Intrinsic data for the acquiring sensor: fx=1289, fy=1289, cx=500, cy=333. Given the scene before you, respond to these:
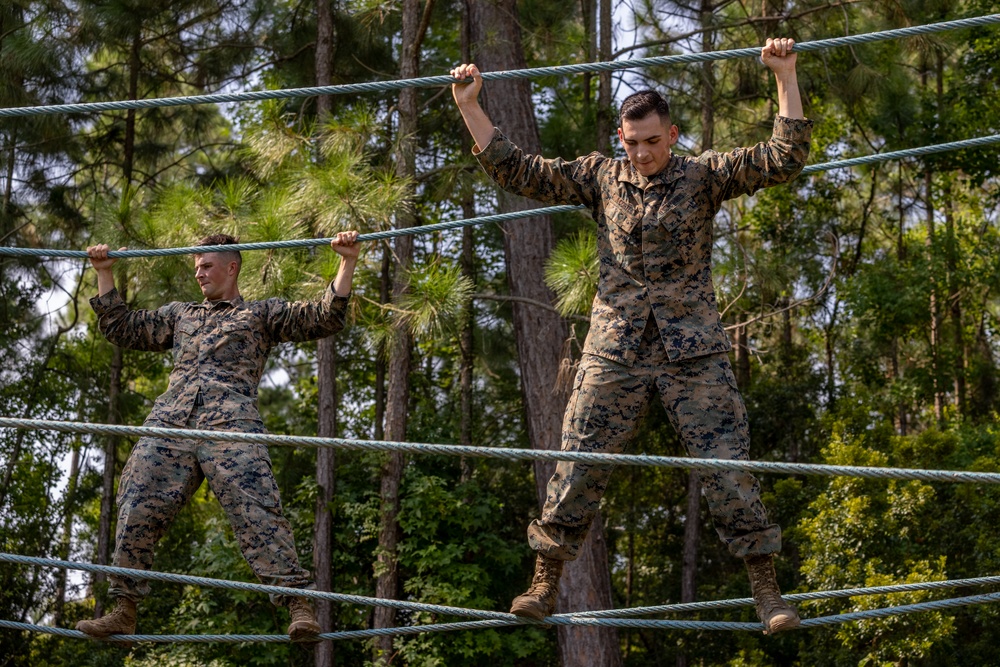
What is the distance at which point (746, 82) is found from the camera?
14.1 m

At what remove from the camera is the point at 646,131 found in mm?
3715

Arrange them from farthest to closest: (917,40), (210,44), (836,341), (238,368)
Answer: (836,341), (210,44), (917,40), (238,368)

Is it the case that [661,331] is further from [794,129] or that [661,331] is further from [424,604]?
[424,604]

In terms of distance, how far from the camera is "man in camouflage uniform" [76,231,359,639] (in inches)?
167

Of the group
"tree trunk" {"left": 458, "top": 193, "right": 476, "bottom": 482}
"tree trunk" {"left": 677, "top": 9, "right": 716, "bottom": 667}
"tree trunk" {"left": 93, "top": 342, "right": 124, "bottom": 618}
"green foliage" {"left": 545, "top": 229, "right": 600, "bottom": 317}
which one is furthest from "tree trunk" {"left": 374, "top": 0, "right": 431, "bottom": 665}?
"tree trunk" {"left": 677, "top": 9, "right": 716, "bottom": 667}

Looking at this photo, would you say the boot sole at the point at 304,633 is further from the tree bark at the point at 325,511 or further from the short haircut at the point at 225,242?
the tree bark at the point at 325,511

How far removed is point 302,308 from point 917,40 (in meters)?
9.95

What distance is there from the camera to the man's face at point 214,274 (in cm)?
454

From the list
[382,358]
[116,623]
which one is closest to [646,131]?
[116,623]

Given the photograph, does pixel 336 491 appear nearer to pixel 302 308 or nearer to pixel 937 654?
pixel 937 654

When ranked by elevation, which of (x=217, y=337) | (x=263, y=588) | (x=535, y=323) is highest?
(x=535, y=323)

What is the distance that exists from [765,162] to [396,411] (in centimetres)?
773

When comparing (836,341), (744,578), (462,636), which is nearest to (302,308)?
(462,636)

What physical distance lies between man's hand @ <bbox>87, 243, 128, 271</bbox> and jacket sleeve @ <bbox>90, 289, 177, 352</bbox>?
0.31 ft
